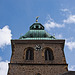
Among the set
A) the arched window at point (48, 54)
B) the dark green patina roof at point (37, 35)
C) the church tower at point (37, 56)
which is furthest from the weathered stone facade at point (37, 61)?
the dark green patina roof at point (37, 35)

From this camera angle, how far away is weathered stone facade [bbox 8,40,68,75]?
20.8 metres

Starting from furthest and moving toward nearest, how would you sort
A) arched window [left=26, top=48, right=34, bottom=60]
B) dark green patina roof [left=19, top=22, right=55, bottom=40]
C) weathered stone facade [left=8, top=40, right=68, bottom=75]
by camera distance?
dark green patina roof [left=19, top=22, right=55, bottom=40]
arched window [left=26, top=48, right=34, bottom=60]
weathered stone facade [left=8, top=40, right=68, bottom=75]

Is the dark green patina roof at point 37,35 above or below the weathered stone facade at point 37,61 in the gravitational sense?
above

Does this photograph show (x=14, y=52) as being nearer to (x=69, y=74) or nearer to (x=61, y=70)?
(x=61, y=70)

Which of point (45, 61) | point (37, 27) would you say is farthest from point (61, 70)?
point (37, 27)

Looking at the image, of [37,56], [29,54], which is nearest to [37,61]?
[37,56]

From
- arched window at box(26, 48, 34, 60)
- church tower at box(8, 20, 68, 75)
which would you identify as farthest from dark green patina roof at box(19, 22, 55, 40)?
arched window at box(26, 48, 34, 60)

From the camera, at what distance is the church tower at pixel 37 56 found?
2088 cm

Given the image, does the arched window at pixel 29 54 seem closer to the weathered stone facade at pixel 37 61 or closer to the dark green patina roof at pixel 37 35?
the weathered stone facade at pixel 37 61

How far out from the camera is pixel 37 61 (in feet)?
72.2

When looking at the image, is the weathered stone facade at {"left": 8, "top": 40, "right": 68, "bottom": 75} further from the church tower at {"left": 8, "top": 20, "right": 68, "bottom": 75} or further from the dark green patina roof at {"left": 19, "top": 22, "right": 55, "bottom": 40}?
the dark green patina roof at {"left": 19, "top": 22, "right": 55, "bottom": 40}

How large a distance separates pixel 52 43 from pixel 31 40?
2884mm

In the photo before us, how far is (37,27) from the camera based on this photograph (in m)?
29.6

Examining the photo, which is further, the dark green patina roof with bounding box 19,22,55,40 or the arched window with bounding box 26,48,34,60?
the dark green patina roof with bounding box 19,22,55,40
